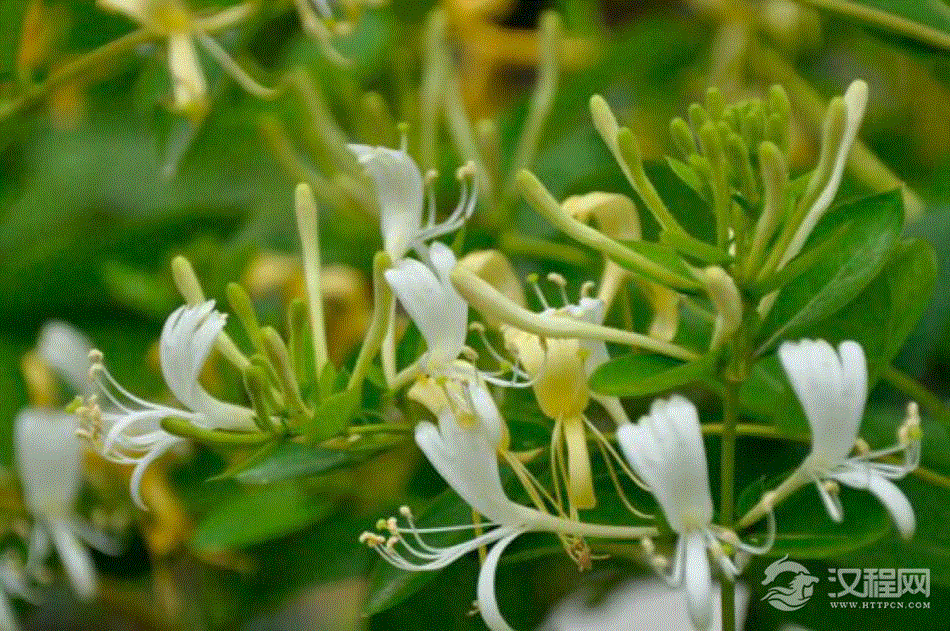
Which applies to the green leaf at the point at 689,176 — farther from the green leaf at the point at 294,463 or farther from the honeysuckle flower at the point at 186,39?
the honeysuckle flower at the point at 186,39

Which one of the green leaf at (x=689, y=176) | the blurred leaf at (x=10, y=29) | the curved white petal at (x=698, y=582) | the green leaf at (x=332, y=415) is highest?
the blurred leaf at (x=10, y=29)

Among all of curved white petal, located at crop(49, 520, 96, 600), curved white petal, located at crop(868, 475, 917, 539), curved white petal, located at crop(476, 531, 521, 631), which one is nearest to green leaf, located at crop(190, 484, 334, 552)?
curved white petal, located at crop(49, 520, 96, 600)

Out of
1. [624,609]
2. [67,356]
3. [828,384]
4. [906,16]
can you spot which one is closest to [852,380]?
[828,384]

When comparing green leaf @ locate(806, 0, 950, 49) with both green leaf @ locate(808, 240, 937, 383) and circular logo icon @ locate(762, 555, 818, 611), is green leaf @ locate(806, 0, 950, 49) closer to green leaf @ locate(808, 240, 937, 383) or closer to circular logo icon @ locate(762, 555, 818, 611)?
green leaf @ locate(808, 240, 937, 383)

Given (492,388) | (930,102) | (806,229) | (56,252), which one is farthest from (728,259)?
(930,102)

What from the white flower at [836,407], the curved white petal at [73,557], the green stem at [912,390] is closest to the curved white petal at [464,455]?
the white flower at [836,407]

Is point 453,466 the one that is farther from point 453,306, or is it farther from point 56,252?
point 56,252
